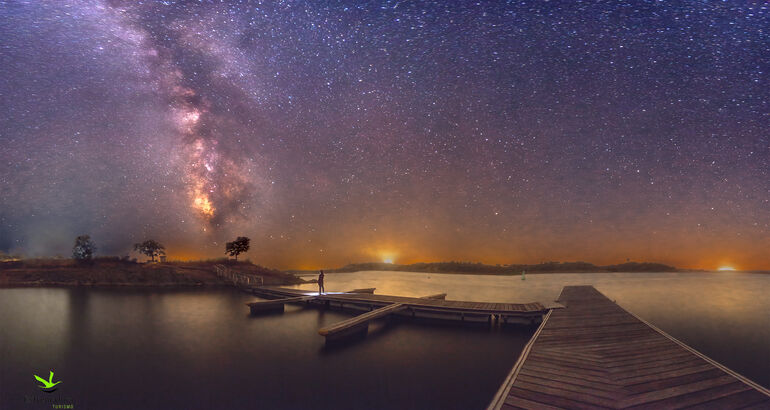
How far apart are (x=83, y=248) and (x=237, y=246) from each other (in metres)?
23.1

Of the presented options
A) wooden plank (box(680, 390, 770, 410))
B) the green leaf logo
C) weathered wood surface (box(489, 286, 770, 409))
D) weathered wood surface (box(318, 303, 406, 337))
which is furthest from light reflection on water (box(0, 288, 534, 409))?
wooden plank (box(680, 390, 770, 410))

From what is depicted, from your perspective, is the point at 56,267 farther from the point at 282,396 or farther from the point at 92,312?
the point at 282,396

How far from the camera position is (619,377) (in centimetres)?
819

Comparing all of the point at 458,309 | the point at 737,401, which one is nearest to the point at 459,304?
the point at 458,309

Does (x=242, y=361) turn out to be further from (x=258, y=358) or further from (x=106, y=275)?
(x=106, y=275)

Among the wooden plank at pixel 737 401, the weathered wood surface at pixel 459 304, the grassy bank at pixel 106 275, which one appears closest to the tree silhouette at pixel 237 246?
the grassy bank at pixel 106 275

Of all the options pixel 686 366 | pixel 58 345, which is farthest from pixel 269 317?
pixel 686 366

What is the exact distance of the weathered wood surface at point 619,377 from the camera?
6922 millimetres

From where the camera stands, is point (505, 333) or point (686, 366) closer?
point (686, 366)

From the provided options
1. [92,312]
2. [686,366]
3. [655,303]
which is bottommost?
[655,303]

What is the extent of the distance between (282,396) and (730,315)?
40.3 meters

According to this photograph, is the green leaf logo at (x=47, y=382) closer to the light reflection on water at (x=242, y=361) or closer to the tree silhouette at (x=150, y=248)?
the light reflection on water at (x=242, y=361)

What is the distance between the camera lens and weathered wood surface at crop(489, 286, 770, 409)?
6.92 m

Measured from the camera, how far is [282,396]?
1091 cm
